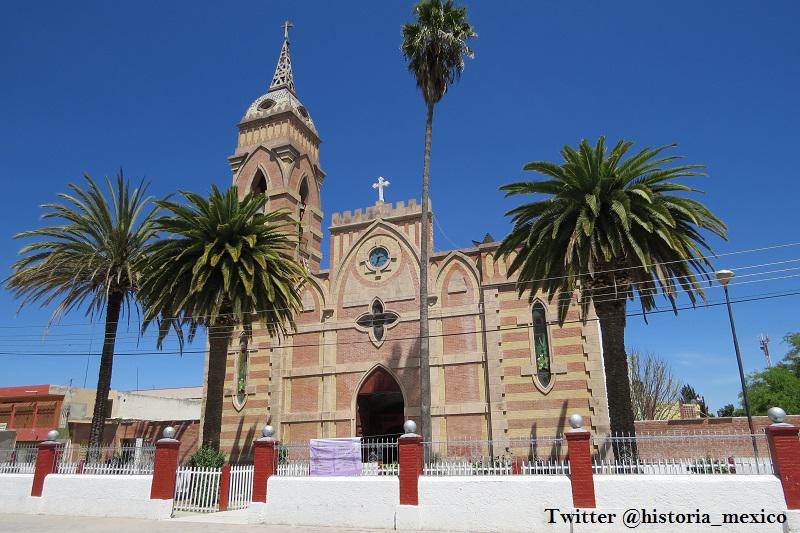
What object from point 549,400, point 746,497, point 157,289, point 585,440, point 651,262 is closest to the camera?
point 746,497

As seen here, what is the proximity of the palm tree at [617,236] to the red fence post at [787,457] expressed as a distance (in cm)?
609

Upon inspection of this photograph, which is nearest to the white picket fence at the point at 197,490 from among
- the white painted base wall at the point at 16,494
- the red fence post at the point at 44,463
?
the red fence post at the point at 44,463

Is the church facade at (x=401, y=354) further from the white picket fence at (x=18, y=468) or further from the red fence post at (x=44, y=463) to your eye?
the red fence post at (x=44, y=463)

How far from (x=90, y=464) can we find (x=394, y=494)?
11.6 m

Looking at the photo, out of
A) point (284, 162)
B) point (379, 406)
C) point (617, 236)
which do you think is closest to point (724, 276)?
point (617, 236)

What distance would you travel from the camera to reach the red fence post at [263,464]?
55.7ft

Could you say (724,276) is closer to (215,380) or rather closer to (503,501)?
(503,501)

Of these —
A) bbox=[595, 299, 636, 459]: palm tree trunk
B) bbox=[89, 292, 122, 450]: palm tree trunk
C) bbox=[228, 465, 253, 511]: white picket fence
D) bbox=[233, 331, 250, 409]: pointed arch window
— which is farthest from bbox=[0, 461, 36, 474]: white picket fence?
bbox=[595, 299, 636, 459]: palm tree trunk

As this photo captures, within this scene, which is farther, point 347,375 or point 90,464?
point 347,375

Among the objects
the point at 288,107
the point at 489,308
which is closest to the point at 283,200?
the point at 288,107

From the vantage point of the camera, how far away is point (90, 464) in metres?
20.0

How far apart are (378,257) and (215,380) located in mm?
12288

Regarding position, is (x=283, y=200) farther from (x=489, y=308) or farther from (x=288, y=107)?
(x=489, y=308)

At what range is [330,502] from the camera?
52.5 ft
